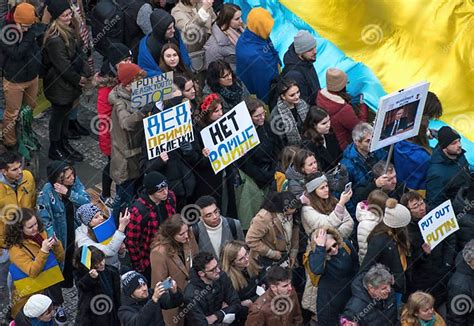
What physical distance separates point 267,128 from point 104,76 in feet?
5.59

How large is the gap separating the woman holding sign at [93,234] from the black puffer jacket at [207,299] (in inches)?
36.4

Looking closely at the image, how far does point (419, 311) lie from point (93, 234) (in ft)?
9.27

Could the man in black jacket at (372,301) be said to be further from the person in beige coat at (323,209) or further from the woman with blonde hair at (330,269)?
the person in beige coat at (323,209)

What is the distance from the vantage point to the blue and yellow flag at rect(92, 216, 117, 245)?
984 cm

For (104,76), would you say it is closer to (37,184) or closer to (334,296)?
(37,184)

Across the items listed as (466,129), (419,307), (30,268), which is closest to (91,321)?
(30,268)

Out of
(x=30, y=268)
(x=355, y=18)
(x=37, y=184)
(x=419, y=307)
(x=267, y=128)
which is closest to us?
(x=419, y=307)

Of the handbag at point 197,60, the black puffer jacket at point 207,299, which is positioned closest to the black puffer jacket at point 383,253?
the black puffer jacket at point 207,299

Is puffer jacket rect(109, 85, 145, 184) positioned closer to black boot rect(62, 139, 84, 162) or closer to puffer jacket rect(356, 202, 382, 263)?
black boot rect(62, 139, 84, 162)

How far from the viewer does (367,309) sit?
9086 mm

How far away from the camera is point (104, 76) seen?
11523 mm

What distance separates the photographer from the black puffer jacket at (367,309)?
29.7 ft

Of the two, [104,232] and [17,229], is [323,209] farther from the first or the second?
[17,229]

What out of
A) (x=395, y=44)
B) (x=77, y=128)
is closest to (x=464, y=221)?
(x=395, y=44)
